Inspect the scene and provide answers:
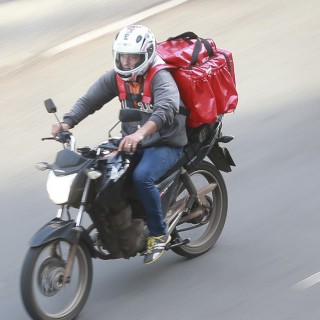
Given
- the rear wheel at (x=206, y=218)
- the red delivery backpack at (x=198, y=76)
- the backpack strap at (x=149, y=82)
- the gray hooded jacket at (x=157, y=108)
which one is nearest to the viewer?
the gray hooded jacket at (x=157, y=108)

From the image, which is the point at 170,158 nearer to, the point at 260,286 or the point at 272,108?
the point at 260,286

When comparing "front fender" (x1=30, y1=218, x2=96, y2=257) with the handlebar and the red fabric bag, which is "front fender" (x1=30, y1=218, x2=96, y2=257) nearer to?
the handlebar

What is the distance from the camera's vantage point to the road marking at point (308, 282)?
6621mm

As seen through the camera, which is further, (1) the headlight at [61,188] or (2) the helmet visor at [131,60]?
(2) the helmet visor at [131,60]

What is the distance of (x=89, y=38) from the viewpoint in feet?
43.8

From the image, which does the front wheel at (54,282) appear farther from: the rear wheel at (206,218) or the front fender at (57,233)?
the rear wheel at (206,218)

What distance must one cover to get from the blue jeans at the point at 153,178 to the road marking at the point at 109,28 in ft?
21.1

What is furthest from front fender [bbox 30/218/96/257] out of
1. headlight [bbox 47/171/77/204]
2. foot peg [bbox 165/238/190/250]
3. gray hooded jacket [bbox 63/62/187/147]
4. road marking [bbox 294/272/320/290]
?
road marking [bbox 294/272/320/290]

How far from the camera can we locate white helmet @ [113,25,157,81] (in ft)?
21.2

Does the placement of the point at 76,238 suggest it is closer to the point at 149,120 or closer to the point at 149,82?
the point at 149,120

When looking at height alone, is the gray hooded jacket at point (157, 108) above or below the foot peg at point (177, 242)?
above

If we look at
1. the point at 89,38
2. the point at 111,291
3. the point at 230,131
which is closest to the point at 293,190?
the point at 230,131

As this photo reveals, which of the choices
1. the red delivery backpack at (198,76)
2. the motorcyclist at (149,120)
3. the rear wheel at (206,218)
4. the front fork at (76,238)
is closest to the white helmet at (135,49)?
the motorcyclist at (149,120)

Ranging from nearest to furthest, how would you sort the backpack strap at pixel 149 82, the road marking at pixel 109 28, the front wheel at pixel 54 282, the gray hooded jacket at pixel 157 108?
the front wheel at pixel 54 282 → the gray hooded jacket at pixel 157 108 → the backpack strap at pixel 149 82 → the road marking at pixel 109 28
